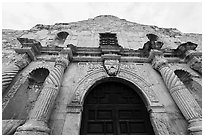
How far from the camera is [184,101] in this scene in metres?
3.30

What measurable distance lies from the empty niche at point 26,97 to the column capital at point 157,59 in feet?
13.2

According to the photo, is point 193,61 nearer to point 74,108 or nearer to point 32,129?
point 74,108

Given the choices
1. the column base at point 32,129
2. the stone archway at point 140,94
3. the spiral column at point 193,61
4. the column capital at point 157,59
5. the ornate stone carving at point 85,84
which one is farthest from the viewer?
the spiral column at point 193,61

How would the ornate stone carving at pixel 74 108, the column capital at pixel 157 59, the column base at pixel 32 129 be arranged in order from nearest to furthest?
the column base at pixel 32 129 < the ornate stone carving at pixel 74 108 < the column capital at pixel 157 59

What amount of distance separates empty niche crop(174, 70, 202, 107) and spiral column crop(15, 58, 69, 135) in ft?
14.8

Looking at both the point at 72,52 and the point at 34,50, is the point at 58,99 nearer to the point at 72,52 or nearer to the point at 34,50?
the point at 72,52

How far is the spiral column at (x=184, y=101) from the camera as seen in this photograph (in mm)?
2914

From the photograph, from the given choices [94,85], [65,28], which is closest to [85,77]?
[94,85]

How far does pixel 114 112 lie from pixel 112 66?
159cm

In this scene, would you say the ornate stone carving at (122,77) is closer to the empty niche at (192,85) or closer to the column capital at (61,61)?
the column capital at (61,61)

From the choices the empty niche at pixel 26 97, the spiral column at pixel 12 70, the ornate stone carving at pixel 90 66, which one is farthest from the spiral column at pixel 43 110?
the spiral column at pixel 12 70

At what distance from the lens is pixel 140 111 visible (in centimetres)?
388

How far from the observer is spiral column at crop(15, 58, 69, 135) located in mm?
2480

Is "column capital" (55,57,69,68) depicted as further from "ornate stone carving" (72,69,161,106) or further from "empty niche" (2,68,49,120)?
"ornate stone carving" (72,69,161,106)
